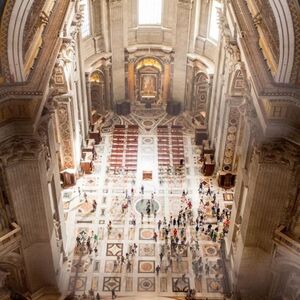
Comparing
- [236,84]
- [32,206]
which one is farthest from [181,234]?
[32,206]

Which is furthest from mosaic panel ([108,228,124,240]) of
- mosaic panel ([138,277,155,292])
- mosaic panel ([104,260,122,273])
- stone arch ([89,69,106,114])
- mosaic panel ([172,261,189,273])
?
stone arch ([89,69,106,114])

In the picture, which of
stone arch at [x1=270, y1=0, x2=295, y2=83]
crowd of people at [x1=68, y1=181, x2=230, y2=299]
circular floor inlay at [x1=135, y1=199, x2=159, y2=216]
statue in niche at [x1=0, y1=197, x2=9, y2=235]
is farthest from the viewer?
circular floor inlay at [x1=135, y1=199, x2=159, y2=216]

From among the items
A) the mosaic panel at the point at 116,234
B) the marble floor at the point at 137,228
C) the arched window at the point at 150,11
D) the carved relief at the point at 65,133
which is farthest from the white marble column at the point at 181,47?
the mosaic panel at the point at 116,234

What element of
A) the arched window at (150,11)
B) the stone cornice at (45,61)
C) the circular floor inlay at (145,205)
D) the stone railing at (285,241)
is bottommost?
the circular floor inlay at (145,205)

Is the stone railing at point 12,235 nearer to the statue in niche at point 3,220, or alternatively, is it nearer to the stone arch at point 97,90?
the statue in niche at point 3,220

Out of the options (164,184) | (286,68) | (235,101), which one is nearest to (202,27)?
(235,101)

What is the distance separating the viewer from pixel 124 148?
101 ft

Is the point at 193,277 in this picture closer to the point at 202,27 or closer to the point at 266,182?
the point at 266,182

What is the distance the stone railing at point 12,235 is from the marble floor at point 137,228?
13.4 ft

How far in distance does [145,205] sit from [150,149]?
514 centimetres

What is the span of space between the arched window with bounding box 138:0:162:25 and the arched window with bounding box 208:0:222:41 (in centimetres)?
372

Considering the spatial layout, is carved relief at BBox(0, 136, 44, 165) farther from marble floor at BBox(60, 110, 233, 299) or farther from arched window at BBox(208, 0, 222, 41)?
arched window at BBox(208, 0, 222, 41)

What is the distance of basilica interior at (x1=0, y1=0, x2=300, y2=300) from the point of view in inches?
661

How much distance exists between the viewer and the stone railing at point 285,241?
18172 mm
